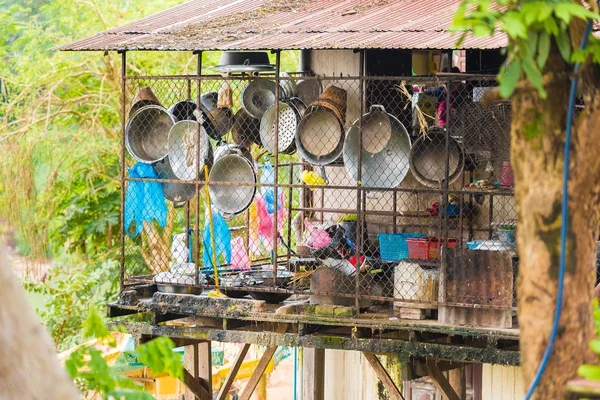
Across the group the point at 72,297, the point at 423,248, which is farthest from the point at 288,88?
the point at 72,297

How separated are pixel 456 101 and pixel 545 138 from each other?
252 inches

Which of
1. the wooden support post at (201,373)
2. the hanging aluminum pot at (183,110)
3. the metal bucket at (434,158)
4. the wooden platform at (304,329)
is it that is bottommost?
the wooden support post at (201,373)

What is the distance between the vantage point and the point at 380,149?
9.97 meters

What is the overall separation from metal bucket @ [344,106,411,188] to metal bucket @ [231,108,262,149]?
1.75 metres

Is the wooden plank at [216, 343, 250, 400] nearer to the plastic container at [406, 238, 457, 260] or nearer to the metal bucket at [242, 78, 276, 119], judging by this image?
the plastic container at [406, 238, 457, 260]

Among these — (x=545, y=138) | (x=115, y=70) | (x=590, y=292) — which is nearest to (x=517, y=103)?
(x=545, y=138)

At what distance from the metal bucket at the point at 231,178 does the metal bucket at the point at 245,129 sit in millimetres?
774

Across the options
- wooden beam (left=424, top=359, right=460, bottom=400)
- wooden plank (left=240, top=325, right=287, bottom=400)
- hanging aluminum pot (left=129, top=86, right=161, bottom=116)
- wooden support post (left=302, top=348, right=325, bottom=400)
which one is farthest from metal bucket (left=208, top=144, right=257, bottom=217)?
wooden support post (left=302, top=348, right=325, bottom=400)

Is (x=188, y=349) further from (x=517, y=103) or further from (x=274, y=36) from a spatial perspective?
(x=517, y=103)

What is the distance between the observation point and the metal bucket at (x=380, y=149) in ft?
32.6

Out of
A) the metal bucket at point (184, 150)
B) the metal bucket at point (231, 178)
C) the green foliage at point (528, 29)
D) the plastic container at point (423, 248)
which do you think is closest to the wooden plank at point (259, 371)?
the metal bucket at point (231, 178)

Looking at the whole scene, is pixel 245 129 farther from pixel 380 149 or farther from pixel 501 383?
pixel 501 383

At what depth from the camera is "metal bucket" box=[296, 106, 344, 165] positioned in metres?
10.1

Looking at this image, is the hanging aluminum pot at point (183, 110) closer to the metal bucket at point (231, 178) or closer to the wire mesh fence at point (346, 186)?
the wire mesh fence at point (346, 186)
